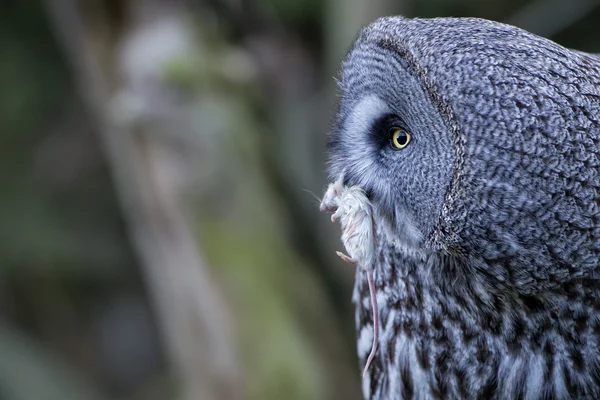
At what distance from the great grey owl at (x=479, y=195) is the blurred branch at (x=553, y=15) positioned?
7.80 ft

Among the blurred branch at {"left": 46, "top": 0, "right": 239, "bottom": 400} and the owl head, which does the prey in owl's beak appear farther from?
the blurred branch at {"left": 46, "top": 0, "right": 239, "bottom": 400}

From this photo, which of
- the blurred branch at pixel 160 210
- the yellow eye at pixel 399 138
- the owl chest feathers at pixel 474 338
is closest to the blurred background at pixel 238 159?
the blurred branch at pixel 160 210

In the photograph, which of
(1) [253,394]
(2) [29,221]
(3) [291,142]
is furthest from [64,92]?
(1) [253,394]

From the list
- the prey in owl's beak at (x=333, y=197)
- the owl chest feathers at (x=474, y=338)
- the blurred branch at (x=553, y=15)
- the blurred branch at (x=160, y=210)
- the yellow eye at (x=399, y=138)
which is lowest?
the blurred branch at (x=160, y=210)

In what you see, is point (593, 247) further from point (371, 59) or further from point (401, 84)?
point (371, 59)

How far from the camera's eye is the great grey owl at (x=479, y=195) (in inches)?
55.4

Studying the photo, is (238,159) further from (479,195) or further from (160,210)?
(479,195)

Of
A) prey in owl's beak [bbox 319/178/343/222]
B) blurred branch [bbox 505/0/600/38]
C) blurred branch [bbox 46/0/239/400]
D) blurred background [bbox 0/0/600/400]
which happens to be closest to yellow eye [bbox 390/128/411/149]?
prey in owl's beak [bbox 319/178/343/222]

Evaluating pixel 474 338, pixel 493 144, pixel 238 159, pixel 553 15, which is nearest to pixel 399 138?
pixel 493 144

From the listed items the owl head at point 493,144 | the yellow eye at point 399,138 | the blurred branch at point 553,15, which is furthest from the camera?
the blurred branch at point 553,15

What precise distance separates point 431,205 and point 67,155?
4933 millimetres

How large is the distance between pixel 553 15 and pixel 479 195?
280cm

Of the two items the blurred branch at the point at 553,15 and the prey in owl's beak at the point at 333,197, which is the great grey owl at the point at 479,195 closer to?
the prey in owl's beak at the point at 333,197

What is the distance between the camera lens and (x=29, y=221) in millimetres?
5527
